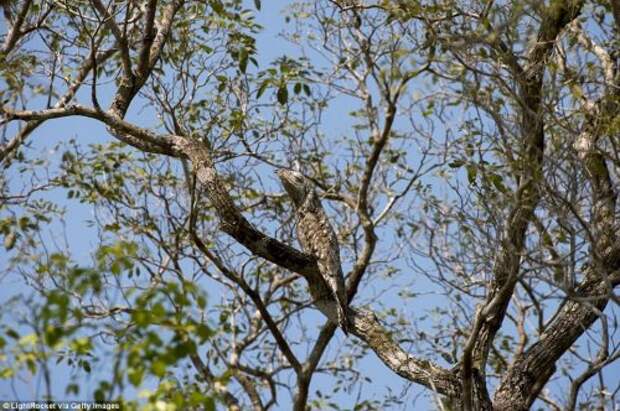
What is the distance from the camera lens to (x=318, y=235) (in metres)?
4.96

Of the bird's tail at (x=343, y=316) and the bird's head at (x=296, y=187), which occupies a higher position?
the bird's head at (x=296, y=187)

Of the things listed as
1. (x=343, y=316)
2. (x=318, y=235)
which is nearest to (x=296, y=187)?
(x=318, y=235)

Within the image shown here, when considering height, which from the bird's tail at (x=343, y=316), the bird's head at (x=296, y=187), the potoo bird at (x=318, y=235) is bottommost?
the bird's tail at (x=343, y=316)

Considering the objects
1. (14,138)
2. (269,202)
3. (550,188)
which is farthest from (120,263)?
(269,202)

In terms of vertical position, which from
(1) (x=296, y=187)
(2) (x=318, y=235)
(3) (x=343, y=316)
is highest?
(1) (x=296, y=187)

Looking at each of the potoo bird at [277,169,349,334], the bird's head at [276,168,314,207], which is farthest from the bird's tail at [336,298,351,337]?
the bird's head at [276,168,314,207]

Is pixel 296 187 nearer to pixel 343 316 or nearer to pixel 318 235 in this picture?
pixel 318 235

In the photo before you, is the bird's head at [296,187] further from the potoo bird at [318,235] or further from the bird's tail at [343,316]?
the bird's tail at [343,316]

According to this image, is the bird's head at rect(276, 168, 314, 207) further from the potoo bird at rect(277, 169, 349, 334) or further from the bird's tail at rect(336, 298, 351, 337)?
the bird's tail at rect(336, 298, 351, 337)

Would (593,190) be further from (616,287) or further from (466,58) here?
(466,58)

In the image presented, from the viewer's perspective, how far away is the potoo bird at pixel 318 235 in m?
4.84

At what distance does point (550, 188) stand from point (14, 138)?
3799 millimetres

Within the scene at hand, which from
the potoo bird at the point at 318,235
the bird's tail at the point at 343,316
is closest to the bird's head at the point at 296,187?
the potoo bird at the point at 318,235

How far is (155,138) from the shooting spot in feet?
16.9
